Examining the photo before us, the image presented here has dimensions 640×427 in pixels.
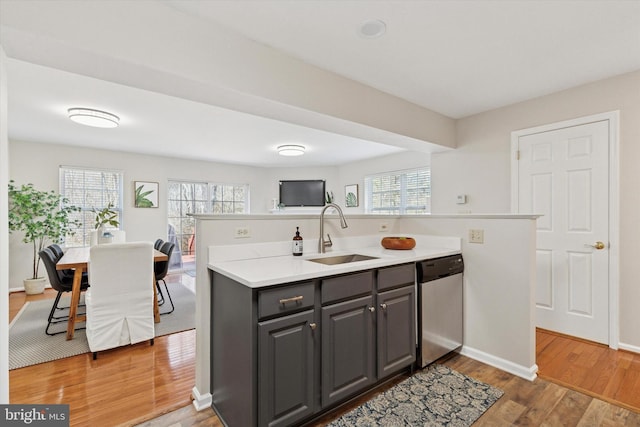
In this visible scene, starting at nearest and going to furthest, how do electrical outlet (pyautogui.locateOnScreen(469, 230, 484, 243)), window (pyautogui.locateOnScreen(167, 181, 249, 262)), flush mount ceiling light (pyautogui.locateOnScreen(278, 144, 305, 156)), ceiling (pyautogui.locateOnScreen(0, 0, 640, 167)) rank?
ceiling (pyautogui.locateOnScreen(0, 0, 640, 167))
electrical outlet (pyautogui.locateOnScreen(469, 230, 484, 243))
flush mount ceiling light (pyautogui.locateOnScreen(278, 144, 305, 156))
window (pyautogui.locateOnScreen(167, 181, 249, 262))

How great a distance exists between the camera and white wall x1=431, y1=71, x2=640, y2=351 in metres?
2.56

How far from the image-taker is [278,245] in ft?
7.11

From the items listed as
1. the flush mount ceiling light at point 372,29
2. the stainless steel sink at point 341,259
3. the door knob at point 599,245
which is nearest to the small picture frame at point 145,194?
the stainless steel sink at point 341,259

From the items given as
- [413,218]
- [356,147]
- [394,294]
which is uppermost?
[356,147]

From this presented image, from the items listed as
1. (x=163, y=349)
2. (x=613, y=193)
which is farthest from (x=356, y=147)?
(x=163, y=349)

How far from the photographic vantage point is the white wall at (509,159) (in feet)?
8.39

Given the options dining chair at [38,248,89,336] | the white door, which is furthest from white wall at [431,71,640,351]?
dining chair at [38,248,89,336]

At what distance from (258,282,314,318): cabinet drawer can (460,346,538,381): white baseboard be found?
172cm

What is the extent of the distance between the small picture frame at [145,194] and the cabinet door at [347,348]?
18.3 ft

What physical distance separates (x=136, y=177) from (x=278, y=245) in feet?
16.4

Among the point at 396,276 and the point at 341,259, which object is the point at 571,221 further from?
the point at 341,259

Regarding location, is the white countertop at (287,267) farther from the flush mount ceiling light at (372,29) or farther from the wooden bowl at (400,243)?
the flush mount ceiling light at (372,29)

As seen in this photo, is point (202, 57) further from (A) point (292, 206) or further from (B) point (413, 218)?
(A) point (292, 206)

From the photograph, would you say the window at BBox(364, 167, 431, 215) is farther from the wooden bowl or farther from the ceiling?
the wooden bowl
